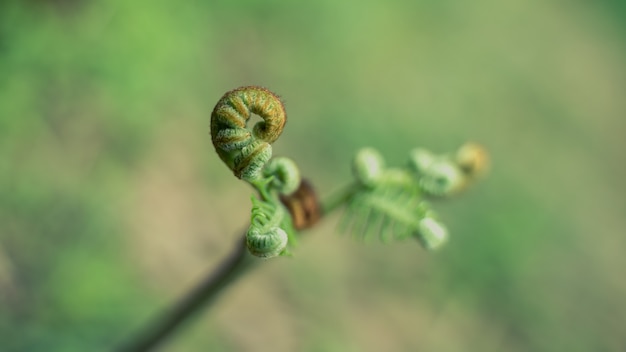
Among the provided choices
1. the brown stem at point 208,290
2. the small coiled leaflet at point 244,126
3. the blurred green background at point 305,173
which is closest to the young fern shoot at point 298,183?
the small coiled leaflet at point 244,126

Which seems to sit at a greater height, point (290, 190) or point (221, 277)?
point (290, 190)

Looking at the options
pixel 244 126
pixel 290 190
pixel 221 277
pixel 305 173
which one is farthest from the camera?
pixel 305 173

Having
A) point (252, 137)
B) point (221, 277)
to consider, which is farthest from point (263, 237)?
point (221, 277)

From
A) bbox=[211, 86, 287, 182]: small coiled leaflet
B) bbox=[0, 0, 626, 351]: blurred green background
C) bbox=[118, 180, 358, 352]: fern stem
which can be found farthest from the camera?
bbox=[0, 0, 626, 351]: blurred green background

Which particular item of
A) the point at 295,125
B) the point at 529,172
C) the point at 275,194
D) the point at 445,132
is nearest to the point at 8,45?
the point at 295,125

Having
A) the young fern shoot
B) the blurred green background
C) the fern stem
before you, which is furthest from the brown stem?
the blurred green background

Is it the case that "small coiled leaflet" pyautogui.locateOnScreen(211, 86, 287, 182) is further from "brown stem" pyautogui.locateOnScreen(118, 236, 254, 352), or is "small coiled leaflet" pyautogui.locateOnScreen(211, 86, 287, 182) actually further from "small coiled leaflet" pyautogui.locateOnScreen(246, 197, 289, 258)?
"brown stem" pyautogui.locateOnScreen(118, 236, 254, 352)

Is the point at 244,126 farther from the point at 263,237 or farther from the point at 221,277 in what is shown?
the point at 221,277
